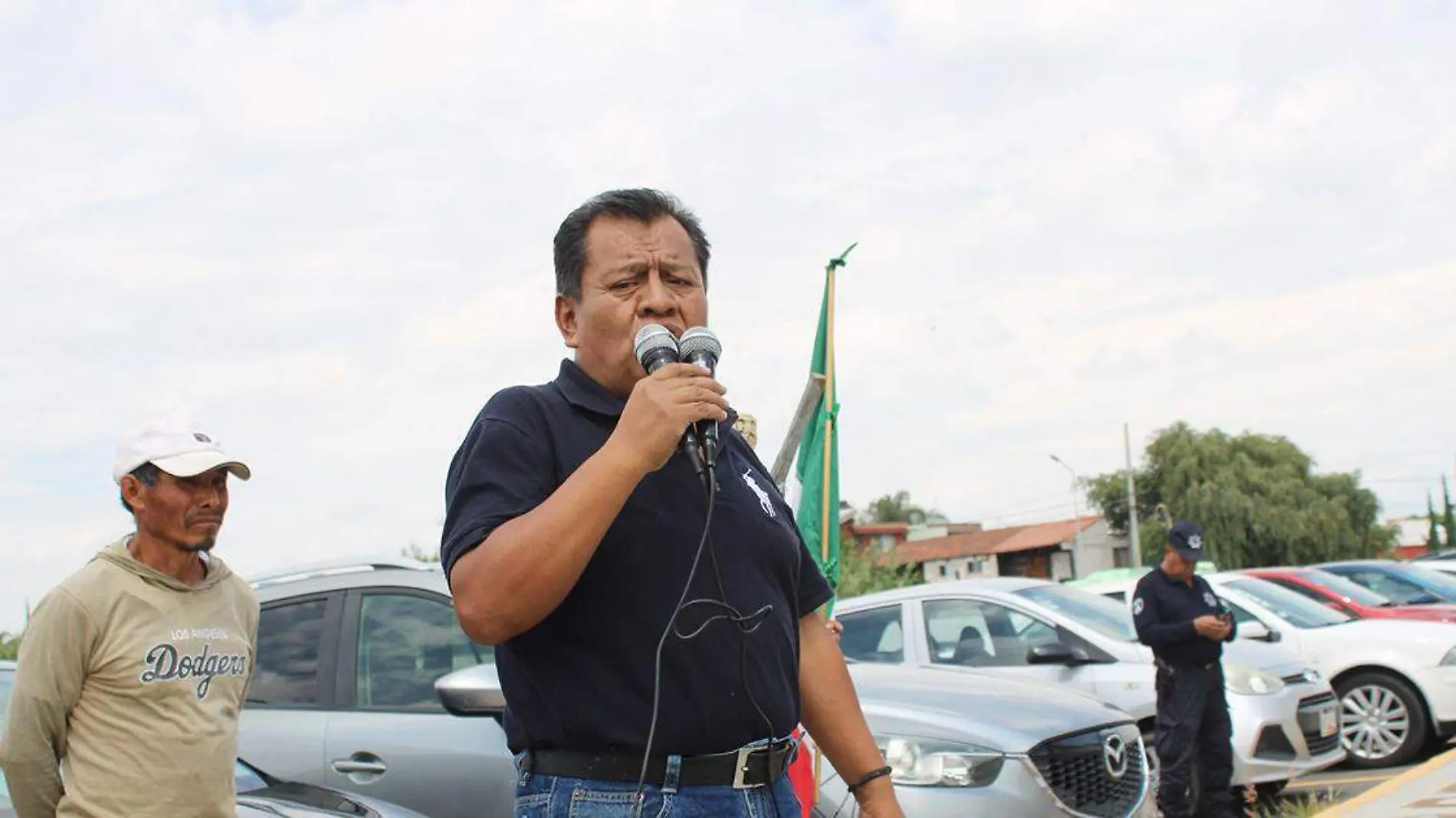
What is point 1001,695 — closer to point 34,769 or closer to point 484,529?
point 34,769

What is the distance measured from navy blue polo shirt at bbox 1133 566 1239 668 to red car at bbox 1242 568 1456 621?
4527 mm

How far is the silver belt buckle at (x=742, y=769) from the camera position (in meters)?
2.53

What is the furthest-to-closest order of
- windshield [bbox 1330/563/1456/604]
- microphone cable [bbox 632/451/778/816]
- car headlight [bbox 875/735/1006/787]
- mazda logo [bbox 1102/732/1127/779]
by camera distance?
windshield [bbox 1330/563/1456/604], mazda logo [bbox 1102/732/1127/779], car headlight [bbox 875/735/1006/787], microphone cable [bbox 632/451/778/816]

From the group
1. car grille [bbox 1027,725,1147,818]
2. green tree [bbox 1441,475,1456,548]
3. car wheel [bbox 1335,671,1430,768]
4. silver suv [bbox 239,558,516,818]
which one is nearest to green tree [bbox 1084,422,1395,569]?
green tree [bbox 1441,475,1456,548]

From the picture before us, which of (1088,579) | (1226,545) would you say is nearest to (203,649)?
(1088,579)

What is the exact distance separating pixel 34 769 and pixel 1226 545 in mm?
52650

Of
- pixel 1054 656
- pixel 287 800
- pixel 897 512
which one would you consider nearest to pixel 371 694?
pixel 287 800

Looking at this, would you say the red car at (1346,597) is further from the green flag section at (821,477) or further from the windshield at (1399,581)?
the green flag section at (821,477)

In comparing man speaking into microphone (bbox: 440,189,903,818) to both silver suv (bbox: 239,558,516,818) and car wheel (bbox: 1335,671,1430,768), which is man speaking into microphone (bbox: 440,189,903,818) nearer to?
silver suv (bbox: 239,558,516,818)

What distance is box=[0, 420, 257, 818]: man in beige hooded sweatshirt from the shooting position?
3711mm

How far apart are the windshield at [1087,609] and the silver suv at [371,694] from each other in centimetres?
469

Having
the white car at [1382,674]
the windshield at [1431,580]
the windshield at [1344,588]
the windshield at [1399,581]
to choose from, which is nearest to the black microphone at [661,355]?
the white car at [1382,674]

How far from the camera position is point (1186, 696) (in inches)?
336

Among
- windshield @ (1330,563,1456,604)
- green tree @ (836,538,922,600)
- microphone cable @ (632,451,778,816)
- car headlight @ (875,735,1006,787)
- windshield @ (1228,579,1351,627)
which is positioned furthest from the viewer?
green tree @ (836,538,922,600)
